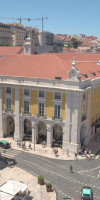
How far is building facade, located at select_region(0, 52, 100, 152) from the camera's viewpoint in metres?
50.5

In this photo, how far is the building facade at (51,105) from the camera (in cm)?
5053

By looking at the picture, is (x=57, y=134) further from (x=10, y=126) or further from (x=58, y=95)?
(x=58, y=95)

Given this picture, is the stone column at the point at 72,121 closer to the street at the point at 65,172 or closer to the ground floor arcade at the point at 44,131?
the ground floor arcade at the point at 44,131

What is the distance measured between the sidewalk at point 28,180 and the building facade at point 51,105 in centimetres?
1301

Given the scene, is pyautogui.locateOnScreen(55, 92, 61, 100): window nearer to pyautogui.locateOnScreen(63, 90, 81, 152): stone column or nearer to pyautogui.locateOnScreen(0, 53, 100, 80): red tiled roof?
pyautogui.locateOnScreen(63, 90, 81, 152): stone column

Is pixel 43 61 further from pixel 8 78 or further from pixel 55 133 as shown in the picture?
pixel 55 133

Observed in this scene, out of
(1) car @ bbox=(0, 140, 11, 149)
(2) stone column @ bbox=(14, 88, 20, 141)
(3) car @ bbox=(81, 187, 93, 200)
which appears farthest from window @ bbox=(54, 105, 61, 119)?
(3) car @ bbox=(81, 187, 93, 200)

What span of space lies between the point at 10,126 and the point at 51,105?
1523cm

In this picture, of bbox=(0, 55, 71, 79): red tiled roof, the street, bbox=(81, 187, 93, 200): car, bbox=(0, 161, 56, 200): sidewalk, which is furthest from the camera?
bbox=(0, 55, 71, 79): red tiled roof

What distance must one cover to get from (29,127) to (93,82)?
19886 mm

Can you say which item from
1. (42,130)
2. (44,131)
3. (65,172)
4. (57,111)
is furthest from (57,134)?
(65,172)

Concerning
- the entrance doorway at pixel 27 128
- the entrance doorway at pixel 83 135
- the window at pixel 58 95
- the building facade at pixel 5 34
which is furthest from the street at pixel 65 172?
the building facade at pixel 5 34

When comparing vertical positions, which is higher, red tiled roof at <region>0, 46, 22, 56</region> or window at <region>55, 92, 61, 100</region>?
red tiled roof at <region>0, 46, 22, 56</region>

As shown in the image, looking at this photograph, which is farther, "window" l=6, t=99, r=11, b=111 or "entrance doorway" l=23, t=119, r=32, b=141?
"entrance doorway" l=23, t=119, r=32, b=141
